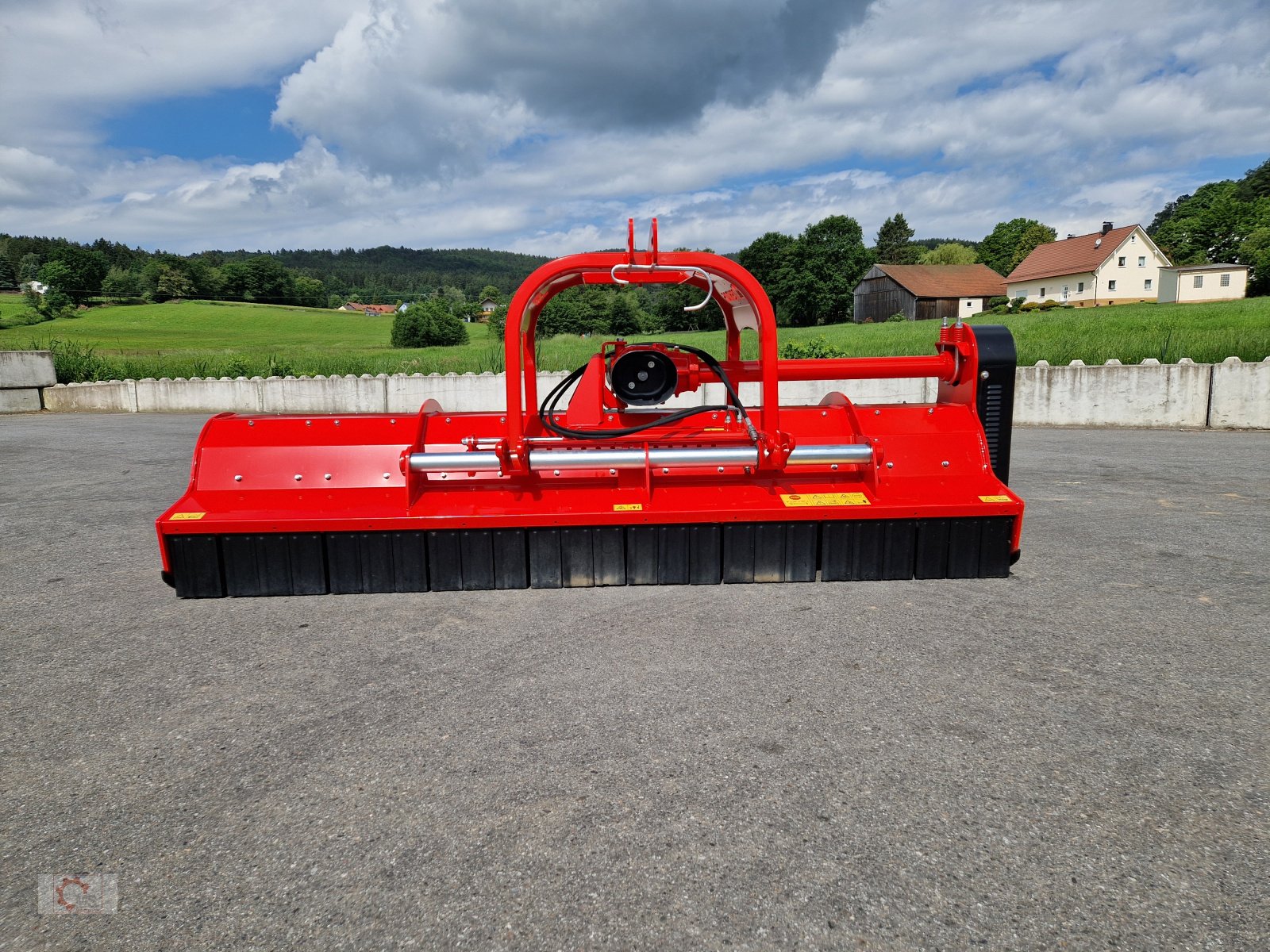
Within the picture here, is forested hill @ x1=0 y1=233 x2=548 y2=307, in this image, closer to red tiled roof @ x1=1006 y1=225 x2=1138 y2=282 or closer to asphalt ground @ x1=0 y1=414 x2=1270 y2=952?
red tiled roof @ x1=1006 y1=225 x2=1138 y2=282

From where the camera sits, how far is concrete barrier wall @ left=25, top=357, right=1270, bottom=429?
487 inches

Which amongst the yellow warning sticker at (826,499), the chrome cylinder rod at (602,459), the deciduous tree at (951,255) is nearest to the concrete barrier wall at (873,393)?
the chrome cylinder rod at (602,459)

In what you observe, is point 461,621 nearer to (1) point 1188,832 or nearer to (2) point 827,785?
(2) point 827,785

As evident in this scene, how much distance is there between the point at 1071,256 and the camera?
67.0 metres

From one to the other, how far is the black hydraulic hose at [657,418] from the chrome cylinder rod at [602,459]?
0.12 m

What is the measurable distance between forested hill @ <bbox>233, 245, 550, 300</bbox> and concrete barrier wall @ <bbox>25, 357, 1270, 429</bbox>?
7783 cm

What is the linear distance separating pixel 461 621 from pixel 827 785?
2.22 metres

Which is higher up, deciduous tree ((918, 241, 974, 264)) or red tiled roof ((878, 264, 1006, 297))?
deciduous tree ((918, 241, 974, 264))

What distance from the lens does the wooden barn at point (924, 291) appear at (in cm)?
6506

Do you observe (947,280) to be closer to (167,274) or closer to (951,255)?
(951,255)

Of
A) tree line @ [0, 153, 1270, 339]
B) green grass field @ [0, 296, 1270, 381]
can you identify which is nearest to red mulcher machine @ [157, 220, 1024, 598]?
green grass field @ [0, 296, 1270, 381]

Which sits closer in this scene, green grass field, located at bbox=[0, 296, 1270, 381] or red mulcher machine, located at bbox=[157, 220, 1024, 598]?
red mulcher machine, located at bbox=[157, 220, 1024, 598]

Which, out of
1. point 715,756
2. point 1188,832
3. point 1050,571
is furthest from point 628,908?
point 1050,571

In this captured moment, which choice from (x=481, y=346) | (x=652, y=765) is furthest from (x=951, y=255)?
(x=652, y=765)
